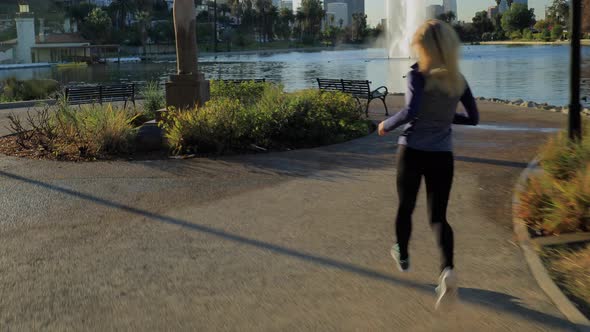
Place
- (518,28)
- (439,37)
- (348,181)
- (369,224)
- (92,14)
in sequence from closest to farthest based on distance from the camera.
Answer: (439,37) → (369,224) → (348,181) → (92,14) → (518,28)

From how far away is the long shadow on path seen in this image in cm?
422

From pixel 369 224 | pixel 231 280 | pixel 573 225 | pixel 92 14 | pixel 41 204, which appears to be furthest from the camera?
A: pixel 92 14

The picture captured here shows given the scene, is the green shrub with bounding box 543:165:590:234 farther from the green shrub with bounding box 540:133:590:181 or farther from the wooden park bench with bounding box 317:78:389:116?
the wooden park bench with bounding box 317:78:389:116

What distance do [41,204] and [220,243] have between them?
279 cm

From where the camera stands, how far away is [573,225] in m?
5.72

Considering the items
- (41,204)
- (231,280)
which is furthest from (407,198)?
(41,204)

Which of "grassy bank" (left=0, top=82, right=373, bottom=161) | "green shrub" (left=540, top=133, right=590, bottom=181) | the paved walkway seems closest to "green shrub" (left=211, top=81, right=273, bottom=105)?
"grassy bank" (left=0, top=82, right=373, bottom=161)

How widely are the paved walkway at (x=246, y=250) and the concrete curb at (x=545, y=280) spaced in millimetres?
72

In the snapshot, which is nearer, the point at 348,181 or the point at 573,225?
the point at 573,225

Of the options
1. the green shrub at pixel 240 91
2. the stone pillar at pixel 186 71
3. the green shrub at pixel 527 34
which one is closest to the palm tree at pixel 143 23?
the green shrub at pixel 527 34

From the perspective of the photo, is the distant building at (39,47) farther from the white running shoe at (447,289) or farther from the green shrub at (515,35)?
the green shrub at (515,35)

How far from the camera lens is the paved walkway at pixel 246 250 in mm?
4289

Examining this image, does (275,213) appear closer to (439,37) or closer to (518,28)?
(439,37)

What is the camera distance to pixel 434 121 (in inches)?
173
